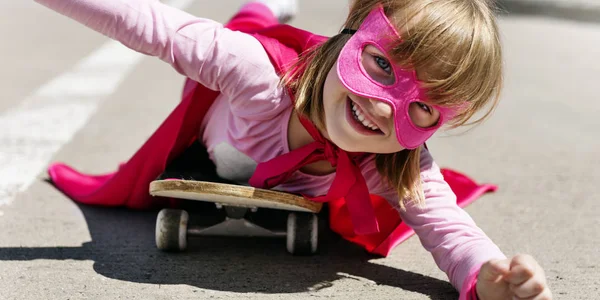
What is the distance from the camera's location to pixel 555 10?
29.2 feet

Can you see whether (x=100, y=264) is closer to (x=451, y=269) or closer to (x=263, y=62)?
(x=263, y=62)

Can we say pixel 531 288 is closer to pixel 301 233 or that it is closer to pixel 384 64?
pixel 384 64

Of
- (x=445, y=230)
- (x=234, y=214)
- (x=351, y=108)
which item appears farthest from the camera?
(x=234, y=214)

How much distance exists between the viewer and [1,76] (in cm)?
451

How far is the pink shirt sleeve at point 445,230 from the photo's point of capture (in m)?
2.19

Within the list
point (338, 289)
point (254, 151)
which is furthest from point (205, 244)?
point (338, 289)

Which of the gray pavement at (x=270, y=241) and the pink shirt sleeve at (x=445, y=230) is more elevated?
the pink shirt sleeve at (x=445, y=230)

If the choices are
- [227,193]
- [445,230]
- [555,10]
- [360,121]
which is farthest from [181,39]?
[555,10]

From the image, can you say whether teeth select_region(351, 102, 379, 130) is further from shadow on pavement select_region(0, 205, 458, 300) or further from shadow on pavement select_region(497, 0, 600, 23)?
shadow on pavement select_region(497, 0, 600, 23)

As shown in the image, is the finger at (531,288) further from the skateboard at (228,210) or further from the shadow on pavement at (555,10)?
the shadow on pavement at (555,10)

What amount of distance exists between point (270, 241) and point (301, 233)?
0.64 ft

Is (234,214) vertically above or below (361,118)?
below

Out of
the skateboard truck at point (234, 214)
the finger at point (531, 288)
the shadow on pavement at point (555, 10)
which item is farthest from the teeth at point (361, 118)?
the shadow on pavement at point (555, 10)

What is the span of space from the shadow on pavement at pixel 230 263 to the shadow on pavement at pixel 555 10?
669cm
